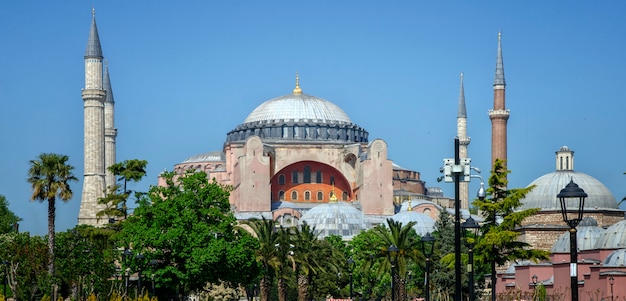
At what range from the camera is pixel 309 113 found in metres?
101

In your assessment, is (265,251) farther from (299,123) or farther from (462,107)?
(462,107)

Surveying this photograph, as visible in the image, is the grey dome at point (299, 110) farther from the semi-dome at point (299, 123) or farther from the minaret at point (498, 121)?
the minaret at point (498, 121)

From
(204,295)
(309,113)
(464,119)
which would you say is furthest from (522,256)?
(464,119)

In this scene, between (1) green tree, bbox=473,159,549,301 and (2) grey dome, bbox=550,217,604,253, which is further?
(2) grey dome, bbox=550,217,604,253

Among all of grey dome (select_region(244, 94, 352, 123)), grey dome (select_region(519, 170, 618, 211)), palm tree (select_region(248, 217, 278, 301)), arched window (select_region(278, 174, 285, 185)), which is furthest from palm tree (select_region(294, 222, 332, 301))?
grey dome (select_region(244, 94, 352, 123))

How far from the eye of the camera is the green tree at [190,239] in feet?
145

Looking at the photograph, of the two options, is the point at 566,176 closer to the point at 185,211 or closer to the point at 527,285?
the point at 527,285

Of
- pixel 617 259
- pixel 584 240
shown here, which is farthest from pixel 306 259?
pixel 617 259

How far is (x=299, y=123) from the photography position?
325 feet

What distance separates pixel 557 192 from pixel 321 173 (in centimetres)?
2875

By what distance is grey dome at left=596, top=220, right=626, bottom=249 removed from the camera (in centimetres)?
5462

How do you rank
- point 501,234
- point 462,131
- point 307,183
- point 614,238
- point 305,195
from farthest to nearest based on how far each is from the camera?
point 462,131 → point 307,183 → point 305,195 → point 614,238 → point 501,234

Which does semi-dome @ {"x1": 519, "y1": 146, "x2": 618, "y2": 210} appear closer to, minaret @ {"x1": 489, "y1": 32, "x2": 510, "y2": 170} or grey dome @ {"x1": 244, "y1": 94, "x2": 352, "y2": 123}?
minaret @ {"x1": 489, "y1": 32, "x2": 510, "y2": 170}

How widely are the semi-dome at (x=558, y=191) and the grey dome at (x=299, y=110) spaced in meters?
30.0
